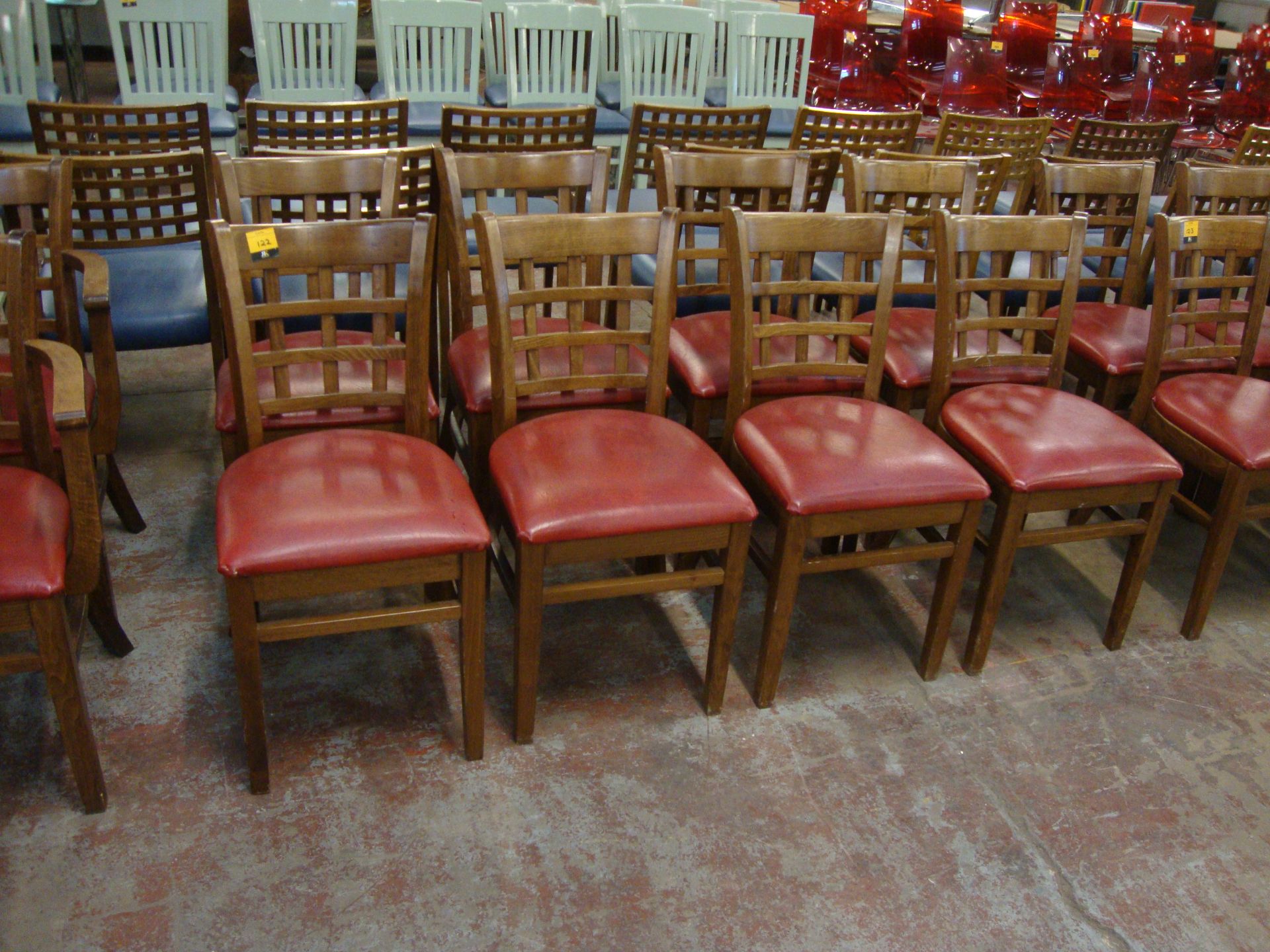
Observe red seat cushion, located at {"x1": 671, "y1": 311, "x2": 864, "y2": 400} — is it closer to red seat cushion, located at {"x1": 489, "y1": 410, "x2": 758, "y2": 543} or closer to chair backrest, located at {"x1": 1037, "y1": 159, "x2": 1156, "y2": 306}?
red seat cushion, located at {"x1": 489, "y1": 410, "x2": 758, "y2": 543}

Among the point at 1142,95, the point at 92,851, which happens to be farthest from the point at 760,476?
the point at 1142,95

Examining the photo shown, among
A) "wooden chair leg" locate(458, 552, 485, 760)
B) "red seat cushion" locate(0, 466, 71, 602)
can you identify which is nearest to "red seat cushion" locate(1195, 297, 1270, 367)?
"wooden chair leg" locate(458, 552, 485, 760)

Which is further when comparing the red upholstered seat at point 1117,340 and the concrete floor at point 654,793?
the red upholstered seat at point 1117,340

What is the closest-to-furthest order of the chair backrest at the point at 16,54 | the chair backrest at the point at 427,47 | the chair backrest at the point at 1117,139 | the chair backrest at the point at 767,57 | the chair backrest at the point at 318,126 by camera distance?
the chair backrest at the point at 318,126 → the chair backrest at the point at 1117,139 → the chair backrest at the point at 16,54 → the chair backrest at the point at 427,47 → the chair backrest at the point at 767,57

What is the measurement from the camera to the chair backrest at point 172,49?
4258 millimetres

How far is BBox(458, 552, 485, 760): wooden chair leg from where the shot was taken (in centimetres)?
177

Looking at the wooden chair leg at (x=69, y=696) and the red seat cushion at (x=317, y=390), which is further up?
the red seat cushion at (x=317, y=390)

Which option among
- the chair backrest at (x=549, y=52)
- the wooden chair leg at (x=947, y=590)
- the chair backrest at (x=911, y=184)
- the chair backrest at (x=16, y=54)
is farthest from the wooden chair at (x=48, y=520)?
the chair backrest at (x=549, y=52)

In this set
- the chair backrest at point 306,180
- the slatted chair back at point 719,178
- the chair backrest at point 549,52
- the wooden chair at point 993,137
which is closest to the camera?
the chair backrest at point 306,180

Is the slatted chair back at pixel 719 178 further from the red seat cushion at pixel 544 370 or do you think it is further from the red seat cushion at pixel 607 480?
the red seat cushion at pixel 607 480

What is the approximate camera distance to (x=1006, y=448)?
2189 mm

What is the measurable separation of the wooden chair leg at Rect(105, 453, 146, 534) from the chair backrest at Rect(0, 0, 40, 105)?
2.66 meters

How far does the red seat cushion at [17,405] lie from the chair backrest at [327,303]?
0.30 metres

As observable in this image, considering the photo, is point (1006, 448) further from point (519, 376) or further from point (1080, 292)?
point (1080, 292)
